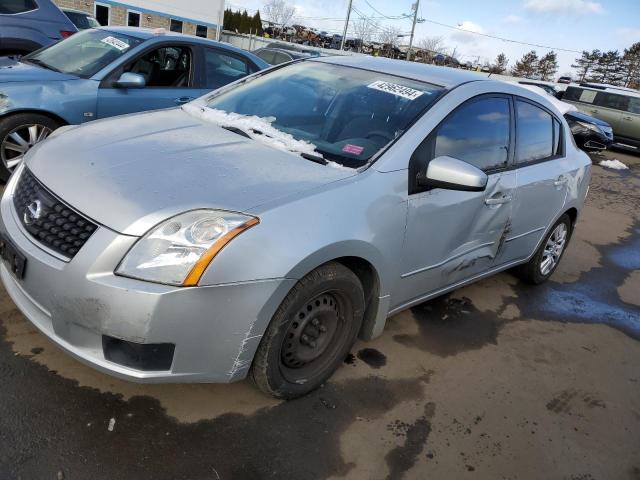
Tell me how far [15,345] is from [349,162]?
6.21 feet

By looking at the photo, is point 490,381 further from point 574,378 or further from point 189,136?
point 189,136

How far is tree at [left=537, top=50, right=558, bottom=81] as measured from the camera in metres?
60.9

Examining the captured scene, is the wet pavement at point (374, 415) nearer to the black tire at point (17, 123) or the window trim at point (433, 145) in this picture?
the window trim at point (433, 145)

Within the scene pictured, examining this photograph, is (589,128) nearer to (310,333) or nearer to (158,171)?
(310,333)

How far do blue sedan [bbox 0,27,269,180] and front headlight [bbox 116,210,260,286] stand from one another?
2847 mm

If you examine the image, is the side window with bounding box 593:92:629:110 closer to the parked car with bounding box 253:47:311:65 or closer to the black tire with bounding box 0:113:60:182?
the parked car with bounding box 253:47:311:65

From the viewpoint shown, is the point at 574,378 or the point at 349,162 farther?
the point at 574,378

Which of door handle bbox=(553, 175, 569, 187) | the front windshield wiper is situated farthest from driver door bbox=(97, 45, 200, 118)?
door handle bbox=(553, 175, 569, 187)

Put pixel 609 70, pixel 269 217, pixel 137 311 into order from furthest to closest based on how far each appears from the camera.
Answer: pixel 609 70 < pixel 269 217 < pixel 137 311

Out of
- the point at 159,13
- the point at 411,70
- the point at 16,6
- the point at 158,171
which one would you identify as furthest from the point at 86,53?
the point at 159,13

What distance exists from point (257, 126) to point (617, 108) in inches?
617

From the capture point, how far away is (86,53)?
16.7ft

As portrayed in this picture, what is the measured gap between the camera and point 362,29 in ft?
191

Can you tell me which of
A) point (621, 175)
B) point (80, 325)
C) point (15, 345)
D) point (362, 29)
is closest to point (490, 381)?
point (80, 325)
